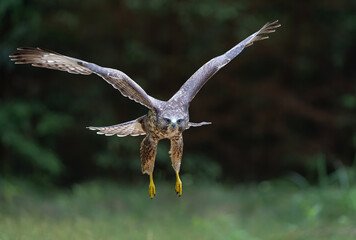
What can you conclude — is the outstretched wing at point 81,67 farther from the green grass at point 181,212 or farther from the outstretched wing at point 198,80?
the green grass at point 181,212

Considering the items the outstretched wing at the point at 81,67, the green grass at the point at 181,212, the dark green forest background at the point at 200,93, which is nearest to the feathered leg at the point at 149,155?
the outstretched wing at the point at 81,67

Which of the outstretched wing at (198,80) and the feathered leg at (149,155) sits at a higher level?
the outstretched wing at (198,80)

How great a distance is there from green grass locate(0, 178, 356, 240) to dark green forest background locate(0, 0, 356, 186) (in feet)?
2.85

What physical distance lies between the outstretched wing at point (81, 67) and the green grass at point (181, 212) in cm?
225

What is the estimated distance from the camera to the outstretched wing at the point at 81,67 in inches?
129

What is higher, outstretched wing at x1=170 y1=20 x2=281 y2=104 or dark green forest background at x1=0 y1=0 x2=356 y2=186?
dark green forest background at x1=0 y1=0 x2=356 y2=186

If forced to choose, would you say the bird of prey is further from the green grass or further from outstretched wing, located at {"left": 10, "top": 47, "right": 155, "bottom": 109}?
the green grass

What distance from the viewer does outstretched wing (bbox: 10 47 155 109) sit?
3.27 metres

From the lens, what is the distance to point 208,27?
412 inches

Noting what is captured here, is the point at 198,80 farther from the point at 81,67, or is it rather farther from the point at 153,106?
the point at 81,67

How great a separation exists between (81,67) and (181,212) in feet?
16.7

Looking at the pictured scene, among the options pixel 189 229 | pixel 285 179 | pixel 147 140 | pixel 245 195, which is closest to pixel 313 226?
pixel 189 229

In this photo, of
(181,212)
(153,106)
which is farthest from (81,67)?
(181,212)

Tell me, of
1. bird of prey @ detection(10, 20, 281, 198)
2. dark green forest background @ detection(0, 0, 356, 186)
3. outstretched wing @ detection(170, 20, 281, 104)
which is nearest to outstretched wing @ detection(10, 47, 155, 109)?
bird of prey @ detection(10, 20, 281, 198)
